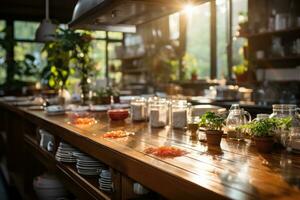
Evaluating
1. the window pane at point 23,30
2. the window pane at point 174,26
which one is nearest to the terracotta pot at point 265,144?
the window pane at point 174,26

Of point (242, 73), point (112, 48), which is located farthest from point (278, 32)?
point (112, 48)

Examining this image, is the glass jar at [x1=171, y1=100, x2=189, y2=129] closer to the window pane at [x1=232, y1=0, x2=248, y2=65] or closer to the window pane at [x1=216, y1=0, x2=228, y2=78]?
the window pane at [x1=232, y1=0, x2=248, y2=65]

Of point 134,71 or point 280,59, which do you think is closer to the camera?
point 280,59

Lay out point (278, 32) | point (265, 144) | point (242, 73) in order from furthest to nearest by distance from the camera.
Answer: point (242, 73)
point (278, 32)
point (265, 144)

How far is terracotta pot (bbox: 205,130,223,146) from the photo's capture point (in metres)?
1.80

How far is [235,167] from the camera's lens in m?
1.39

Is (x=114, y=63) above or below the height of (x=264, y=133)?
above

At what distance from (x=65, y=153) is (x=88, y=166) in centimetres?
41

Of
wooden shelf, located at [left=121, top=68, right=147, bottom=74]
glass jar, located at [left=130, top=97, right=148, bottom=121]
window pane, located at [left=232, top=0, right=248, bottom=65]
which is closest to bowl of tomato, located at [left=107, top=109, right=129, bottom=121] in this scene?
glass jar, located at [left=130, top=97, right=148, bottom=121]

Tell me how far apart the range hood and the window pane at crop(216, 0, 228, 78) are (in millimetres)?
4150

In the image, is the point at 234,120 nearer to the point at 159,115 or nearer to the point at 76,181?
the point at 159,115

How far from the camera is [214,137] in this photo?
181cm

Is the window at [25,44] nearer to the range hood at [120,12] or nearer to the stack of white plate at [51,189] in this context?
the range hood at [120,12]

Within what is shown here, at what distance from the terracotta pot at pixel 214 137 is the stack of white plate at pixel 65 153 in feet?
3.85
